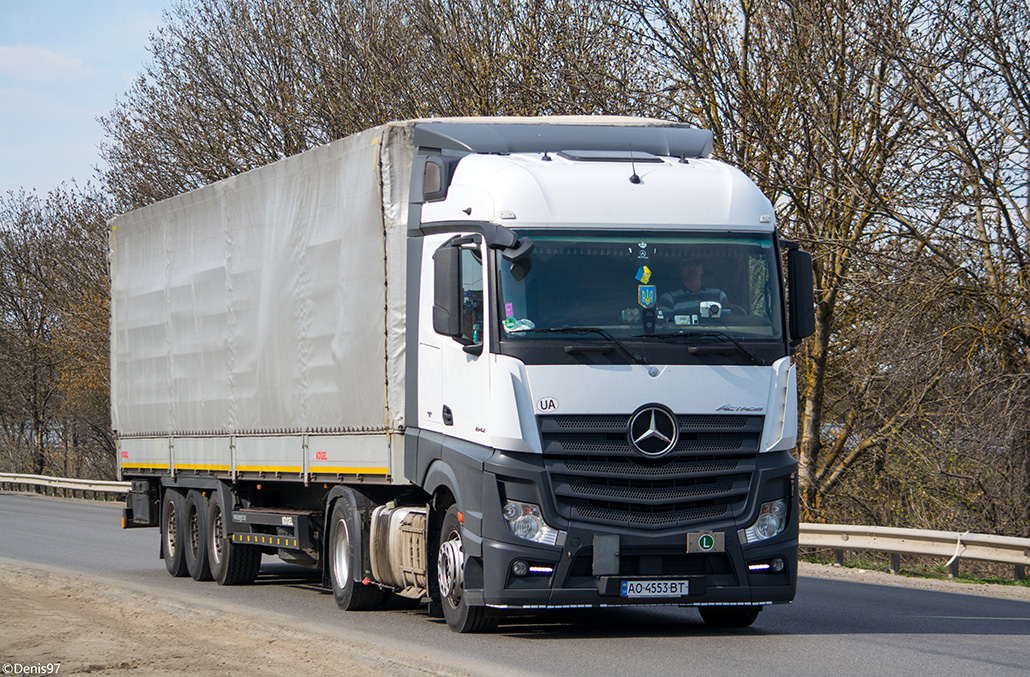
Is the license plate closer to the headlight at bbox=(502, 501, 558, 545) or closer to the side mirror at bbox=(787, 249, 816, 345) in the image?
the headlight at bbox=(502, 501, 558, 545)

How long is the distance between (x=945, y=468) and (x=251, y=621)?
10451 millimetres

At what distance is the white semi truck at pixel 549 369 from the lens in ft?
30.3

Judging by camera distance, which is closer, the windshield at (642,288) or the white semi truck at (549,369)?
the white semi truck at (549,369)

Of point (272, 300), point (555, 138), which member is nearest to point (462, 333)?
point (555, 138)

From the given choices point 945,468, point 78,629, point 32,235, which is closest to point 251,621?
point 78,629

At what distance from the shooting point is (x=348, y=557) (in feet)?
38.8

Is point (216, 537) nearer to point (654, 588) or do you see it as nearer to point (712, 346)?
point (654, 588)

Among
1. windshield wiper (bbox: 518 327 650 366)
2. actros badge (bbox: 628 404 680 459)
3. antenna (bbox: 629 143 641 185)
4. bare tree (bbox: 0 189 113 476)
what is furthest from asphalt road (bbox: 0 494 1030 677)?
bare tree (bbox: 0 189 113 476)

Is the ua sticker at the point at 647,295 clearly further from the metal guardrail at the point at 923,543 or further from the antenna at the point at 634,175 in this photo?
the metal guardrail at the point at 923,543

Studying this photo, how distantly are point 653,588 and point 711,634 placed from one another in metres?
1.01

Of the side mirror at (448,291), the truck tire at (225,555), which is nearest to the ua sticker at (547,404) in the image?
the side mirror at (448,291)

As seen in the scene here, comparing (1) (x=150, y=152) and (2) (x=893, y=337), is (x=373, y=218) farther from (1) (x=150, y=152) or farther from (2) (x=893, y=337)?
(1) (x=150, y=152)

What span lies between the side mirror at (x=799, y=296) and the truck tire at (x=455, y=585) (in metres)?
2.85

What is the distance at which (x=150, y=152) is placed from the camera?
34344 millimetres
